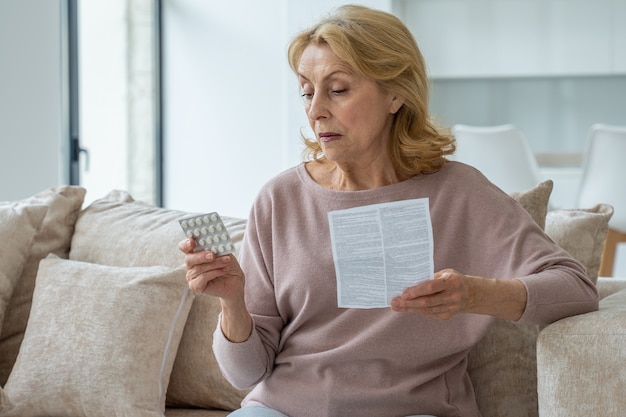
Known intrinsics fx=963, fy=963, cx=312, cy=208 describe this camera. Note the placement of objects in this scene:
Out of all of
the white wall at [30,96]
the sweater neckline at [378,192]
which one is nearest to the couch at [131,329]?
the sweater neckline at [378,192]

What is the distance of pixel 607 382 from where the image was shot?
55.8 inches

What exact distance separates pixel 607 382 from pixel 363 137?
0.58 metres

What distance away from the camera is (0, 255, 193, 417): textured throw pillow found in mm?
1858

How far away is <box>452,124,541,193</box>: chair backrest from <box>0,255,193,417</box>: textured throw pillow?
292 cm

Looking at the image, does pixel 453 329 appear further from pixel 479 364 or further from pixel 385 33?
pixel 385 33

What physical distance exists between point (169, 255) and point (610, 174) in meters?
2.97

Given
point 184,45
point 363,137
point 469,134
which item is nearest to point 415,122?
point 363,137

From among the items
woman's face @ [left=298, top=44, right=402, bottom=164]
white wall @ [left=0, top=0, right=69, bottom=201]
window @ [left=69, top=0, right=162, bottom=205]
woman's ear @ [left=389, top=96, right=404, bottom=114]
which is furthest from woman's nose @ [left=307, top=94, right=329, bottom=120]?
window @ [left=69, top=0, right=162, bottom=205]

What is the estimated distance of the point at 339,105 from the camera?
1668 millimetres

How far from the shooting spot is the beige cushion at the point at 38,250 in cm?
210

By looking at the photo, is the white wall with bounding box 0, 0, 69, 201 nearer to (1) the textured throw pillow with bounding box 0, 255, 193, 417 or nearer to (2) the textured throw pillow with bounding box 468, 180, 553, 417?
(1) the textured throw pillow with bounding box 0, 255, 193, 417

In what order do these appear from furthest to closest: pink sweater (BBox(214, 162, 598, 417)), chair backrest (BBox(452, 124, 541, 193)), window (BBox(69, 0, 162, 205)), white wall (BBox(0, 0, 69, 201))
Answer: window (BBox(69, 0, 162, 205)), chair backrest (BBox(452, 124, 541, 193)), white wall (BBox(0, 0, 69, 201)), pink sweater (BBox(214, 162, 598, 417))

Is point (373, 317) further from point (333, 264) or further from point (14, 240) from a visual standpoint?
point (14, 240)

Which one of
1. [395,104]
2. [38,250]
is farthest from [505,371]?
[38,250]
